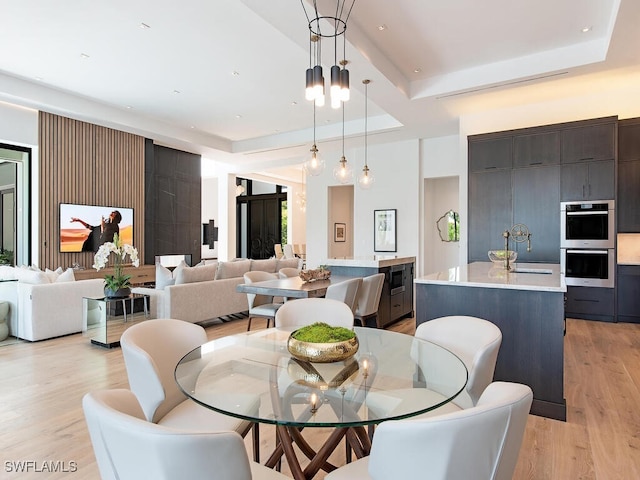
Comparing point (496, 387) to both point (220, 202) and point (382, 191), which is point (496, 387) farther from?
point (220, 202)

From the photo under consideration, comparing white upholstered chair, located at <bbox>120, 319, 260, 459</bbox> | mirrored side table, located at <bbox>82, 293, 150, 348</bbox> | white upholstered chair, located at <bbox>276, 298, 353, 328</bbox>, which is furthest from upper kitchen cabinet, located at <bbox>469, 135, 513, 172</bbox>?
white upholstered chair, located at <bbox>120, 319, 260, 459</bbox>

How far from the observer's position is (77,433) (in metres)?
2.41

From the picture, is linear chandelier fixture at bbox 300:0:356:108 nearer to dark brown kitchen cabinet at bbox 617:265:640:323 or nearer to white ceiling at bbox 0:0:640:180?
white ceiling at bbox 0:0:640:180

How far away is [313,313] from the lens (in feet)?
8.20

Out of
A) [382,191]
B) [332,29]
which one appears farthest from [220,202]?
[332,29]

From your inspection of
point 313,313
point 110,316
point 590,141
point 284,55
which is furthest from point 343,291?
point 590,141

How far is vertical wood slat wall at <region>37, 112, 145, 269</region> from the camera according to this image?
6.33 m

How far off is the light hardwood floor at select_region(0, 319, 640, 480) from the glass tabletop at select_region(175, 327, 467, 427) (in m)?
0.76

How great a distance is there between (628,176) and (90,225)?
28.4 ft

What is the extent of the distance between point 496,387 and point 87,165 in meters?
7.67

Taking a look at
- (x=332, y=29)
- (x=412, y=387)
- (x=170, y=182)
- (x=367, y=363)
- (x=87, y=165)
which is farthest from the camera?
(x=170, y=182)

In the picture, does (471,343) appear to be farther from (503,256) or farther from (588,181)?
(588,181)

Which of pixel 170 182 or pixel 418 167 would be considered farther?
pixel 170 182

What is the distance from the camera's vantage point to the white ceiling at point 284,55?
369 centimetres
